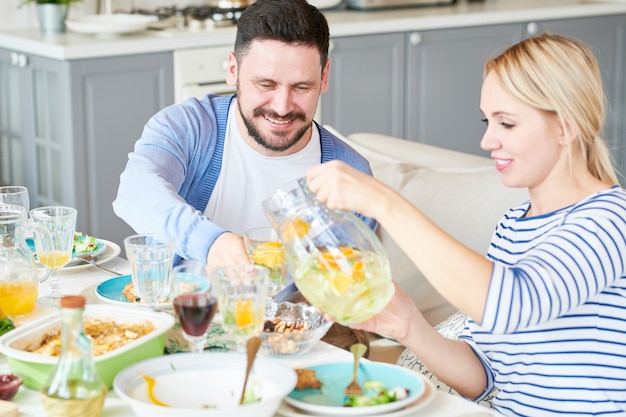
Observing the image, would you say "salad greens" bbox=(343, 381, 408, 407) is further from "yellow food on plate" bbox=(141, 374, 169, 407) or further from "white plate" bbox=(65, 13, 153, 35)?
"white plate" bbox=(65, 13, 153, 35)

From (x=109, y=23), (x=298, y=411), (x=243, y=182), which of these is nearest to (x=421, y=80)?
(x=109, y=23)

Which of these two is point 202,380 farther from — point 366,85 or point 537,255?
point 366,85

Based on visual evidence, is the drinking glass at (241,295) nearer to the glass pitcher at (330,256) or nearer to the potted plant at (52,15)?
the glass pitcher at (330,256)

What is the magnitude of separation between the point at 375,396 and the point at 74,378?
1.35 ft

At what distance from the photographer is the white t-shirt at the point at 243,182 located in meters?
2.36

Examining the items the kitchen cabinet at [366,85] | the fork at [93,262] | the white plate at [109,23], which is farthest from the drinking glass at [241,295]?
the kitchen cabinet at [366,85]

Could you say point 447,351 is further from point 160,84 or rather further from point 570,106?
point 160,84

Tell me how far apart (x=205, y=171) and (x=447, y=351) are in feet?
2.62

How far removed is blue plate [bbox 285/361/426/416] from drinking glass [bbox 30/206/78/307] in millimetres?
577

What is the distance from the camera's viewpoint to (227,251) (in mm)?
1880

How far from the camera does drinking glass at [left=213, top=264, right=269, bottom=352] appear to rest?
1467mm

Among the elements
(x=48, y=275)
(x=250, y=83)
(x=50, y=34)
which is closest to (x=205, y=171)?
(x=250, y=83)

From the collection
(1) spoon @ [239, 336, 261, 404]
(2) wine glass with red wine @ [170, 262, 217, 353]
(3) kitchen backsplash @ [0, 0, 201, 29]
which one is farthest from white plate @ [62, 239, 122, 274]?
(3) kitchen backsplash @ [0, 0, 201, 29]

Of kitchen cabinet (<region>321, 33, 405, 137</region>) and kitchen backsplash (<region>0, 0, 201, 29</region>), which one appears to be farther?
kitchen cabinet (<region>321, 33, 405, 137</region>)
